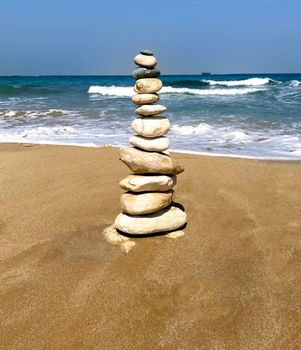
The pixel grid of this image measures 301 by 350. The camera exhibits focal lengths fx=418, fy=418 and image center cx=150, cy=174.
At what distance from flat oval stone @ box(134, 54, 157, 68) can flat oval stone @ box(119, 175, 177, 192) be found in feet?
4.27

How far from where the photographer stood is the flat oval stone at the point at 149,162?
4859 mm

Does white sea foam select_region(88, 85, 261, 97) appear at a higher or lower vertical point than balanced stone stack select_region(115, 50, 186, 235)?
lower

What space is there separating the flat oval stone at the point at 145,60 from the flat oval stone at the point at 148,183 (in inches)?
51.2

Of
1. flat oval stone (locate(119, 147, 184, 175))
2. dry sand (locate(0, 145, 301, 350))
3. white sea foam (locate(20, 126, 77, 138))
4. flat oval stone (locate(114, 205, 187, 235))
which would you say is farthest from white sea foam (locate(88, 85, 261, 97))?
flat oval stone (locate(114, 205, 187, 235))

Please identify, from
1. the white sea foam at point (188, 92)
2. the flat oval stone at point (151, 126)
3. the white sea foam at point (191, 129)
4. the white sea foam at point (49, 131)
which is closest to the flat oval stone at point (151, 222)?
the flat oval stone at point (151, 126)

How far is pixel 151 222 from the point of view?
190 inches

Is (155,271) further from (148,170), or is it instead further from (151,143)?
(151,143)

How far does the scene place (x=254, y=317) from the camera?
345cm

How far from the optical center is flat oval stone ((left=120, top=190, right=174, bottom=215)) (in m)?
4.76

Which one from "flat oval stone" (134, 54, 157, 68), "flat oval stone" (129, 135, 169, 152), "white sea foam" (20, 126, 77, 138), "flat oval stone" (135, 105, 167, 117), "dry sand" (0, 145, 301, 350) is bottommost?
"white sea foam" (20, 126, 77, 138)

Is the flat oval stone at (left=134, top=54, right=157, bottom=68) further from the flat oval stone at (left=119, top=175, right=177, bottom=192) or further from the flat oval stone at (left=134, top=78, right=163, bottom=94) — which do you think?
the flat oval stone at (left=119, top=175, right=177, bottom=192)

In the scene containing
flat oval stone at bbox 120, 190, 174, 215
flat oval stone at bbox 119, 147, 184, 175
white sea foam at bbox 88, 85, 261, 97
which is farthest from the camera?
white sea foam at bbox 88, 85, 261, 97

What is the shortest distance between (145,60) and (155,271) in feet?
7.82

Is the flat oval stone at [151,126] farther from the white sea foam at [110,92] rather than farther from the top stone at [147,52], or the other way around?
the white sea foam at [110,92]
